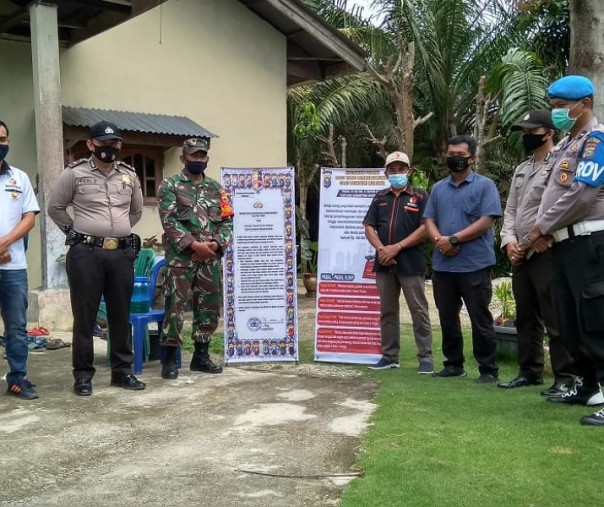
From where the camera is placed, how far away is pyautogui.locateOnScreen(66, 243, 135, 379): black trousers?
16.9 ft

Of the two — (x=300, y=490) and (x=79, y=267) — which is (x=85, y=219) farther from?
(x=300, y=490)

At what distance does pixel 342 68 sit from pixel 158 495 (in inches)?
331

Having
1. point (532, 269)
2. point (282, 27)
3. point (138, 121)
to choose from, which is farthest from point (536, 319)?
point (282, 27)

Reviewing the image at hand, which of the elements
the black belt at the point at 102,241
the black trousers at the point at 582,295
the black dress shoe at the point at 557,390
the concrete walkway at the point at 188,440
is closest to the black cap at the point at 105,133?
the black belt at the point at 102,241

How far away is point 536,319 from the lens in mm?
5234

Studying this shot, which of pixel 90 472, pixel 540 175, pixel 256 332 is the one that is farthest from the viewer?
pixel 256 332

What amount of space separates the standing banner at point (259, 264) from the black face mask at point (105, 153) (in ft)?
4.10

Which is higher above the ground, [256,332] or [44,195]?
[44,195]

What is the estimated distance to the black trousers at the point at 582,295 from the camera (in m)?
4.11

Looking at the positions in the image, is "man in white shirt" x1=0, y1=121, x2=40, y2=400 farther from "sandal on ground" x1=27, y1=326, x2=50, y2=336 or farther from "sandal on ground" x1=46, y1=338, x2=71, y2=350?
"sandal on ground" x1=27, y1=326, x2=50, y2=336

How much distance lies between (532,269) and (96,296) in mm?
3107

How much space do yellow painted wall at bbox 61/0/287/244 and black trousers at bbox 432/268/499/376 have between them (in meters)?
5.03

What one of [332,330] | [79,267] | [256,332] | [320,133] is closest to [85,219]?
[79,267]

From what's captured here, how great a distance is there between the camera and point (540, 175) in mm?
4914
